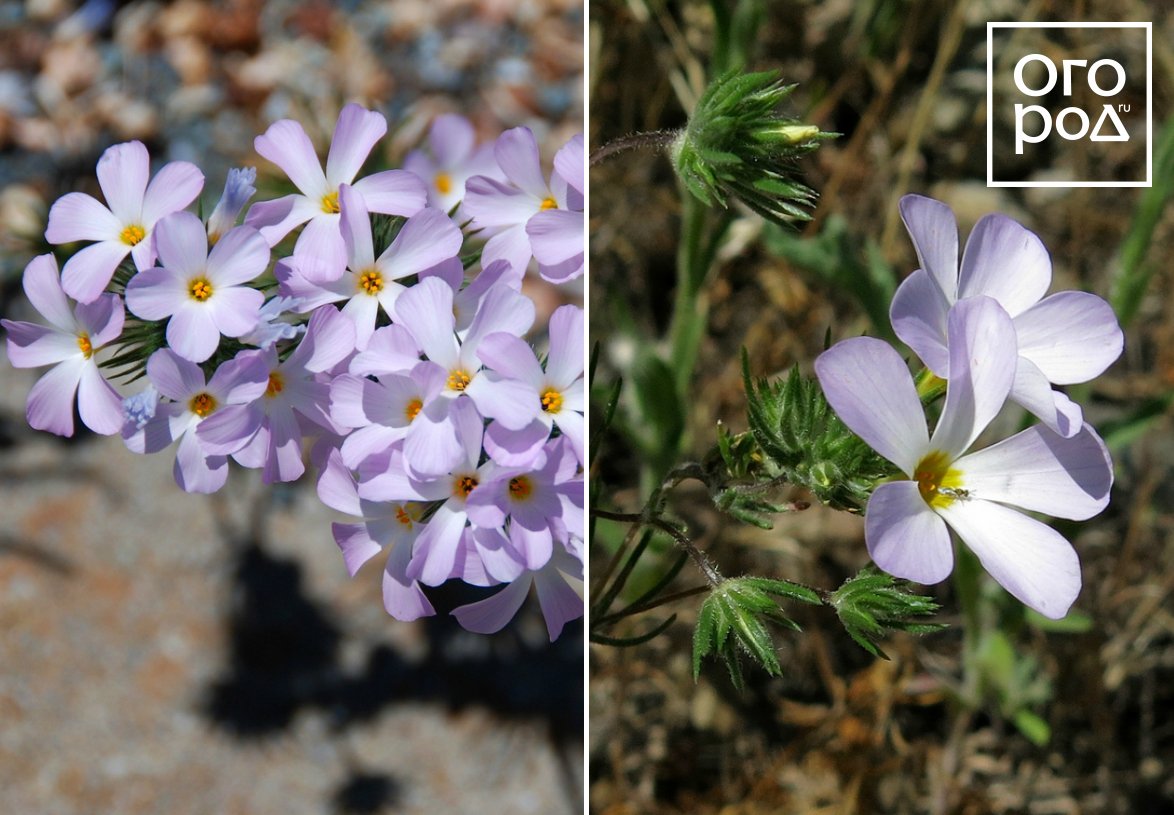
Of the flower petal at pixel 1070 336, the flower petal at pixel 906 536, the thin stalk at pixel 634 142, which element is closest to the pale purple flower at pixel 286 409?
the thin stalk at pixel 634 142

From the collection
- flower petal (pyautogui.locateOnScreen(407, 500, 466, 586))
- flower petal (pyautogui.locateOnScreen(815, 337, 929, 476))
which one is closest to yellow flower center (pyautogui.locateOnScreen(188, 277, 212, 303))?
flower petal (pyautogui.locateOnScreen(407, 500, 466, 586))

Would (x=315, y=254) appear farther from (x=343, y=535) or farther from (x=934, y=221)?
(x=934, y=221)

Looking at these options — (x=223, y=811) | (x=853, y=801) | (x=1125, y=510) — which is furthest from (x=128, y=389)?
(x=1125, y=510)

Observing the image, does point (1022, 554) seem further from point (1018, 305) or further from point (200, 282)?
point (200, 282)

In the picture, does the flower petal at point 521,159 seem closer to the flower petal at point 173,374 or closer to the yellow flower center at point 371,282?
the yellow flower center at point 371,282

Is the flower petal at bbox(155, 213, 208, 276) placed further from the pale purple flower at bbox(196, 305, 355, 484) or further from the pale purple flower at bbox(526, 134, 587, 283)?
the pale purple flower at bbox(526, 134, 587, 283)

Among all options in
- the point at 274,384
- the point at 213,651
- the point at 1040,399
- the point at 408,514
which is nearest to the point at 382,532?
the point at 408,514

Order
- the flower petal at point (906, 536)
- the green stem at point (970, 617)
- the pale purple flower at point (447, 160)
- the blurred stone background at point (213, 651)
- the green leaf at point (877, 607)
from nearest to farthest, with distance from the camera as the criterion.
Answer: the flower petal at point (906, 536), the green leaf at point (877, 607), the pale purple flower at point (447, 160), the green stem at point (970, 617), the blurred stone background at point (213, 651)

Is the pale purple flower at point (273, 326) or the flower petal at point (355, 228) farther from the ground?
the flower petal at point (355, 228)
